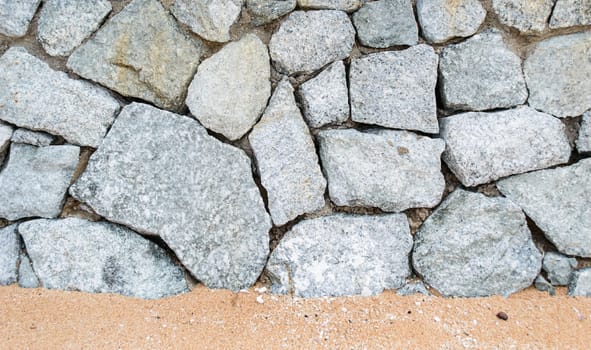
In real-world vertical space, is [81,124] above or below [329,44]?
below

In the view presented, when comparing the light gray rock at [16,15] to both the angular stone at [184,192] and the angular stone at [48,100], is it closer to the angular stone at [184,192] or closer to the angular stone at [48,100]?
the angular stone at [48,100]

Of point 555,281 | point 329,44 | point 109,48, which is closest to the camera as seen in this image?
point 109,48

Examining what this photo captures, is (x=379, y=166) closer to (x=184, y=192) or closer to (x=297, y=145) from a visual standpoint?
(x=297, y=145)

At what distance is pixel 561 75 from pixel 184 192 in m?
1.54

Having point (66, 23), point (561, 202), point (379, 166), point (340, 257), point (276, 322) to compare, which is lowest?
point (276, 322)

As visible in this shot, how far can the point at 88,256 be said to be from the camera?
1888 mm

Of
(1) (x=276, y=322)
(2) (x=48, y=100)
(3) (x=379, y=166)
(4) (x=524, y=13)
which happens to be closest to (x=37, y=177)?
(2) (x=48, y=100)

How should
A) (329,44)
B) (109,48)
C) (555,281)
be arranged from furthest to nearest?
(555,281)
(329,44)
(109,48)

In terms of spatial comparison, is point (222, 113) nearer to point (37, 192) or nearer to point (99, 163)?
point (99, 163)

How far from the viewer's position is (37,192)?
6.13ft

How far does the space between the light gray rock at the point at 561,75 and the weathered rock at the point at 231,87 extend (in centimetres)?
107

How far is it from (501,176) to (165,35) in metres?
1.41

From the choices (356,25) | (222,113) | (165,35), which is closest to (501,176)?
(356,25)

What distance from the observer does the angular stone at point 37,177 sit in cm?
187
